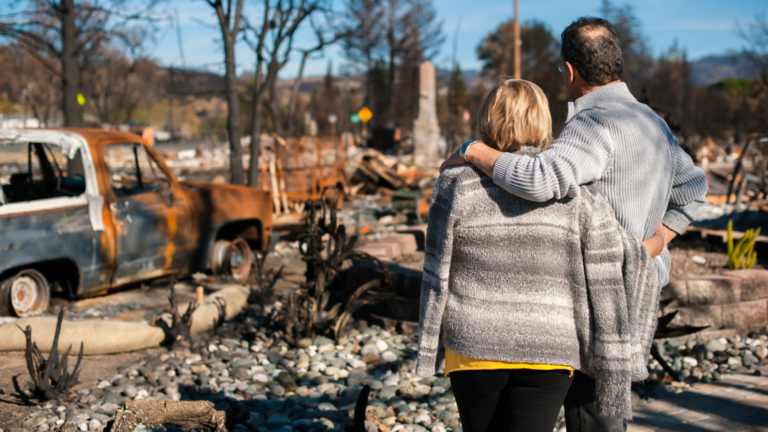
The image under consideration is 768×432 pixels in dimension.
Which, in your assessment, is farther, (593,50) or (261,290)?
(261,290)

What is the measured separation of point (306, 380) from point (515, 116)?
9.79 ft

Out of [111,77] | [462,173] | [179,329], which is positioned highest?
[111,77]

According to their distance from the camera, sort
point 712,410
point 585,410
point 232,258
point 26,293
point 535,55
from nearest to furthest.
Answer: point 585,410, point 712,410, point 26,293, point 232,258, point 535,55

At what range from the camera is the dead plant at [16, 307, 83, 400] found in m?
3.36

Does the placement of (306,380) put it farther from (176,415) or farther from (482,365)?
(482,365)

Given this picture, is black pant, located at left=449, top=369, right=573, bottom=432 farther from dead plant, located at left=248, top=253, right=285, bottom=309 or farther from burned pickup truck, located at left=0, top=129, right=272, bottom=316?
burned pickup truck, located at left=0, top=129, right=272, bottom=316

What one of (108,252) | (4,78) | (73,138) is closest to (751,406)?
(108,252)

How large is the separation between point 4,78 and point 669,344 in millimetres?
39845

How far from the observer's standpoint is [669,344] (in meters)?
4.64

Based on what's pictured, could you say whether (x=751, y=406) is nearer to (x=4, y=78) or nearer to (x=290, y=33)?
(x=290, y=33)

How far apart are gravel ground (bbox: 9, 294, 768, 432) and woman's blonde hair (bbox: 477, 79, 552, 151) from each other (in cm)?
203

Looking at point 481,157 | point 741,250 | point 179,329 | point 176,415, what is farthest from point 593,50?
point 741,250

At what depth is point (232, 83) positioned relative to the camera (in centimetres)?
1117

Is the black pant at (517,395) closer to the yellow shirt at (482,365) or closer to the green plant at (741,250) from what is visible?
the yellow shirt at (482,365)
